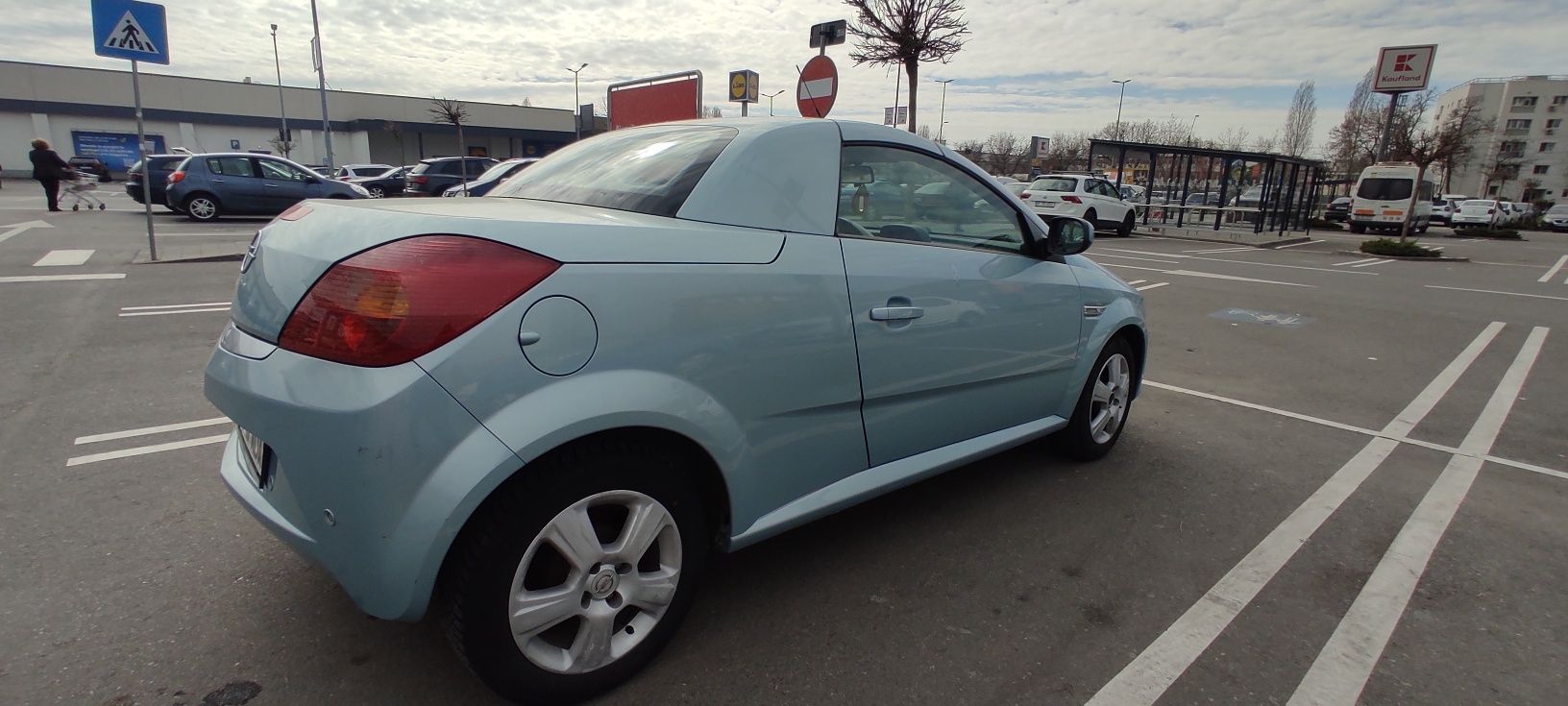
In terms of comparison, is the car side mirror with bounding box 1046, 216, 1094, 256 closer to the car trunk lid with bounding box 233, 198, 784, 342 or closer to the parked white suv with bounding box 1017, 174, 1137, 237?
the car trunk lid with bounding box 233, 198, 784, 342

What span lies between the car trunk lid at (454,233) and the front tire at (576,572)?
0.51 meters

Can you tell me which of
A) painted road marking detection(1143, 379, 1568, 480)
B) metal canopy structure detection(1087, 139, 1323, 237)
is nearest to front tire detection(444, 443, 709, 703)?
painted road marking detection(1143, 379, 1568, 480)

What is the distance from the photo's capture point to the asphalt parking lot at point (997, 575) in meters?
2.19

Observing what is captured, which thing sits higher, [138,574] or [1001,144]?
[1001,144]

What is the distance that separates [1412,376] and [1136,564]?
193 inches

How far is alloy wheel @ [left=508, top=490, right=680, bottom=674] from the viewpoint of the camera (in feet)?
6.18

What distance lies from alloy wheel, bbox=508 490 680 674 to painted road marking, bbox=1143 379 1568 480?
4529 mm

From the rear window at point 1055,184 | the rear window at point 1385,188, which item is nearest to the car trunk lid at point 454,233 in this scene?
the rear window at point 1055,184

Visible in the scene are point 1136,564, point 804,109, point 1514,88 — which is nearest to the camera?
point 1136,564

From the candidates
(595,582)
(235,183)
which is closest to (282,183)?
(235,183)

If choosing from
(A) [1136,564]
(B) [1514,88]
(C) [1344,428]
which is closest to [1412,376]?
(C) [1344,428]

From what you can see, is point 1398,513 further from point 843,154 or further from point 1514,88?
point 1514,88

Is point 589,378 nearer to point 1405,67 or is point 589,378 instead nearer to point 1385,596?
point 1385,596

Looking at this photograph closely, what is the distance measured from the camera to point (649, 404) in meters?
1.92
